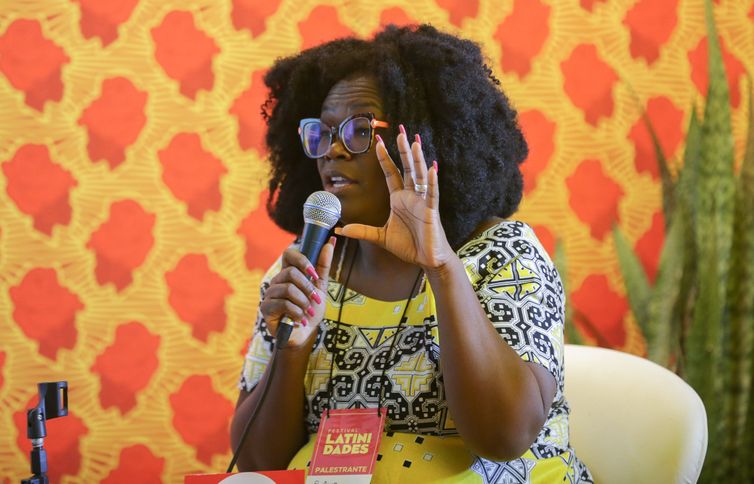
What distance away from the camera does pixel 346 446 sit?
145cm

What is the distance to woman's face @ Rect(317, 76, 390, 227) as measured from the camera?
5.25ft

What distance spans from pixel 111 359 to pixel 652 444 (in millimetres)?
2193

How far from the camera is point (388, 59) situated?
1.68 metres

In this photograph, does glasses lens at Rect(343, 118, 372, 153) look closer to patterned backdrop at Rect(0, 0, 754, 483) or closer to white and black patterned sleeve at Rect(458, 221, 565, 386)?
white and black patterned sleeve at Rect(458, 221, 565, 386)

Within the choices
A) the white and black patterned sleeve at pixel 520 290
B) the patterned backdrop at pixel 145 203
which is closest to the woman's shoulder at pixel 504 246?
the white and black patterned sleeve at pixel 520 290

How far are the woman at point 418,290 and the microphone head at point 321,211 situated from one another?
33 millimetres

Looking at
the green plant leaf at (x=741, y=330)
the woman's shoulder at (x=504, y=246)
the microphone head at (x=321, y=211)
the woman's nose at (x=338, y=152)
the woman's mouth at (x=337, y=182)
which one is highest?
the woman's nose at (x=338, y=152)

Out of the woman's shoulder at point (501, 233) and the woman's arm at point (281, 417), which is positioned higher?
the woman's shoulder at point (501, 233)

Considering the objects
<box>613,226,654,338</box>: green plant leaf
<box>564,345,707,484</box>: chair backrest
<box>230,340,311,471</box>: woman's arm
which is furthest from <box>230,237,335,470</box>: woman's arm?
<box>613,226,654,338</box>: green plant leaf

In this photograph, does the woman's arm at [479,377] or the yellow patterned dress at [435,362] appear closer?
the woman's arm at [479,377]

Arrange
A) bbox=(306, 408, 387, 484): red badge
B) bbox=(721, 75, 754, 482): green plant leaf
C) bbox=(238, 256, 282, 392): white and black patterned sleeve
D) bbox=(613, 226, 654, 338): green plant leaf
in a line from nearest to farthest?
bbox=(306, 408, 387, 484): red badge
bbox=(238, 256, 282, 392): white and black patterned sleeve
bbox=(721, 75, 754, 482): green plant leaf
bbox=(613, 226, 654, 338): green plant leaf

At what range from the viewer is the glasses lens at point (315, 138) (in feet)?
5.54

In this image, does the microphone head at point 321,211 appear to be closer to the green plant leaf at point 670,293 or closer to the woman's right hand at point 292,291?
the woman's right hand at point 292,291

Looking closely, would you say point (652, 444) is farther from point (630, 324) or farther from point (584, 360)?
point (630, 324)
